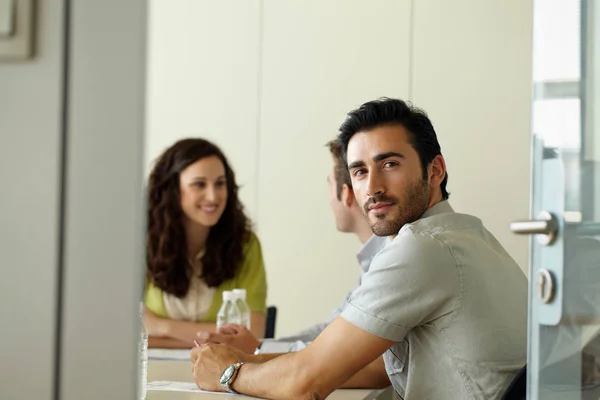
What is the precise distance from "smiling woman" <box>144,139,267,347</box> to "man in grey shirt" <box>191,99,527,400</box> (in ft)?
3.19

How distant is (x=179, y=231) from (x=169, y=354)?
693 millimetres

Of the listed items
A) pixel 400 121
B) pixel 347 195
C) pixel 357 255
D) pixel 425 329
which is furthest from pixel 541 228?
pixel 347 195

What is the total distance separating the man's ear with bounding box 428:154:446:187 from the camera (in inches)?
74.9

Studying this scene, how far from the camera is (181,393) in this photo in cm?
170

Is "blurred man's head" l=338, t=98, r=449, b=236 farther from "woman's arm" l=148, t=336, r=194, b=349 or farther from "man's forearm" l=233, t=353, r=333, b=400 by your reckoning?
"woman's arm" l=148, t=336, r=194, b=349

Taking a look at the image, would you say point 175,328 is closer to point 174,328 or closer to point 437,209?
point 174,328

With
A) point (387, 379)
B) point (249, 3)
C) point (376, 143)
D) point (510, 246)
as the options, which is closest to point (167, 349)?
point (387, 379)

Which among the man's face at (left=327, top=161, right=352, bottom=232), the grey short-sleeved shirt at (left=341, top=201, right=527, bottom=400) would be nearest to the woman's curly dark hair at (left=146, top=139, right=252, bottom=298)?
the man's face at (left=327, top=161, right=352, bottom=232)

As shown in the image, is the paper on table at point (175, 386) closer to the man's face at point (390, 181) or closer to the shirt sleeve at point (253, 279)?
the man's face at point (390, 181)

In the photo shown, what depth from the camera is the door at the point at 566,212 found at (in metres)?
1.20

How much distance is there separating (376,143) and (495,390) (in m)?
0.62

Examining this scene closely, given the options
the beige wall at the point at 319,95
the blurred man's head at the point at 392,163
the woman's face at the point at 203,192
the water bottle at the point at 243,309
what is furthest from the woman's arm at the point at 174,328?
the beige wall at the point at 319,95

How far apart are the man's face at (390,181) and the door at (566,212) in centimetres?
59

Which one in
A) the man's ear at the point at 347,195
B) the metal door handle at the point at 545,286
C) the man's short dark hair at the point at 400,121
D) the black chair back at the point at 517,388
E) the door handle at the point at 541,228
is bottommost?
the black chair back at the point at 517,388
